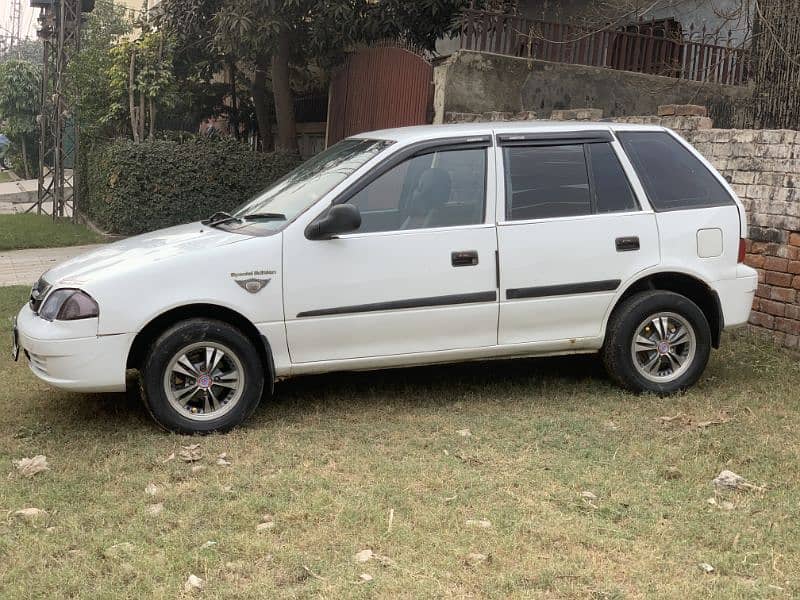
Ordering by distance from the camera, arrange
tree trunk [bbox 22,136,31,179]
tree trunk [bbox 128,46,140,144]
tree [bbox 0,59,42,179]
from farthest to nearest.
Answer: tree [bbox 0,59,42,179] → tree trunk [bbox 22,136,31,179] → tree trunk [bbox 128,46,140,144]

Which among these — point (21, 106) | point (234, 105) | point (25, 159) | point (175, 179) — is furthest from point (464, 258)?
point (21, 106)

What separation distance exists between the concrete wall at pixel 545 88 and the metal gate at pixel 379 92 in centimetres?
43

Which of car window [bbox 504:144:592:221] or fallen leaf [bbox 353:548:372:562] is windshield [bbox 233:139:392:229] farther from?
fallen leaf [bbox 353:548:372:562]

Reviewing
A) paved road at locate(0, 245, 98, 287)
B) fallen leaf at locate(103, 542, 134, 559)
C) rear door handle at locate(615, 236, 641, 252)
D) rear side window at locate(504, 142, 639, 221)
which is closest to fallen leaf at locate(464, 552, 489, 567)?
fallen leaf at locate(103, 542, 134, 559)

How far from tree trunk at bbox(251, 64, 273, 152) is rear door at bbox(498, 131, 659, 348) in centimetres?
1204

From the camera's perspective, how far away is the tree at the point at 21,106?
34156 millimetres

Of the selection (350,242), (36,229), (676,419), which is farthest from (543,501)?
(36,229)

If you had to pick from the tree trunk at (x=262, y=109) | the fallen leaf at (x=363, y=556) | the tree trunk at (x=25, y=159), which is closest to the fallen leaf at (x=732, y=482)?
the fallen leaf at (x=363, y=556)

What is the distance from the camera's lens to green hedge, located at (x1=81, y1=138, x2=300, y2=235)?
A: 45.8ft

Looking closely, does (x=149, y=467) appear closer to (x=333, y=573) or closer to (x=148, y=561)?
(x=148, y=561)

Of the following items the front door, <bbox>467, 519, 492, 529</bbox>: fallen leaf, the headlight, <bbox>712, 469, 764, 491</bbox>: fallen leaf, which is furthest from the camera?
the front door

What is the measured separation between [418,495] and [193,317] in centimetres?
175

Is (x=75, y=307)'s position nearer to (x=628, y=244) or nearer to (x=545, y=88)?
(x=628, y=244)

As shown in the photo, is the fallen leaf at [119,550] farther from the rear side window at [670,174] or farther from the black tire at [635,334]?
the rear side window at [670,174]
